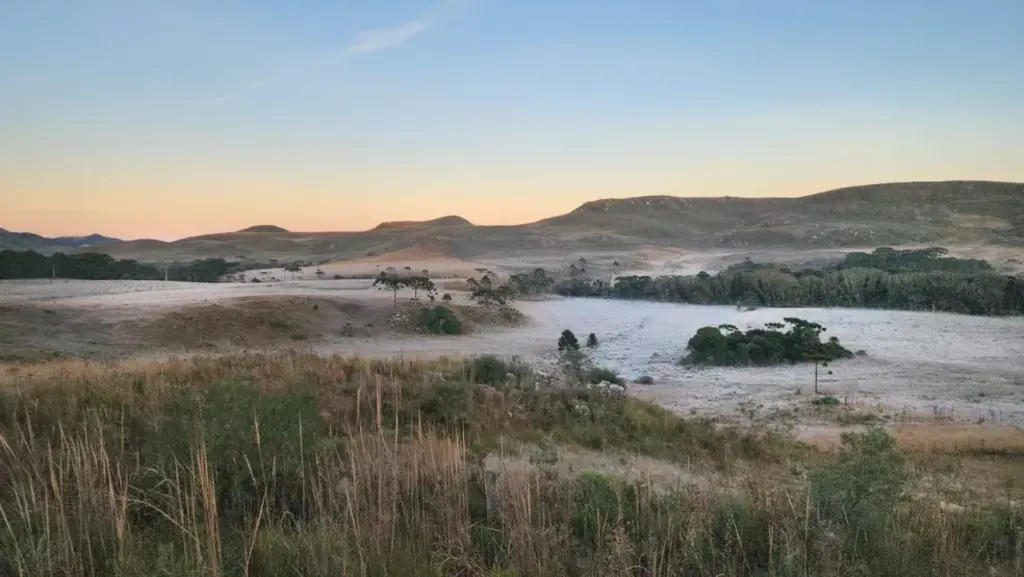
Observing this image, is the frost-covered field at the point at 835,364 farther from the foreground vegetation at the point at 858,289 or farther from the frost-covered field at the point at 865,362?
the foreground vegetation at the point at 858,289

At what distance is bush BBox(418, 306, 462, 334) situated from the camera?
2669 centimetres

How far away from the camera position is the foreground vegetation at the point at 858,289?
3025cm

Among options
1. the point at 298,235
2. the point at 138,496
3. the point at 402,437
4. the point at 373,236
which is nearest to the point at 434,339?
the point at 402,437

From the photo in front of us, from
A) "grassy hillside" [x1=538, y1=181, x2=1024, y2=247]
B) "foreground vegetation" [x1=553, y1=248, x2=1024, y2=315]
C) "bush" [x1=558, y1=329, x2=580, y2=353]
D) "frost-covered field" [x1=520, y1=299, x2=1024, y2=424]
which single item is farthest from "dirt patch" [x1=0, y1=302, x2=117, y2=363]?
"grassy hillside" [x1=538, y1=181, x2=1024, y2=247]

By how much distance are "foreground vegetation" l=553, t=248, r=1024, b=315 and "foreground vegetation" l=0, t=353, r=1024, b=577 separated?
96.3 feet

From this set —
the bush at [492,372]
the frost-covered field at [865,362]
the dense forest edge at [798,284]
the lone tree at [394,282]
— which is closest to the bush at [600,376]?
the frost-covered field at [865,362]

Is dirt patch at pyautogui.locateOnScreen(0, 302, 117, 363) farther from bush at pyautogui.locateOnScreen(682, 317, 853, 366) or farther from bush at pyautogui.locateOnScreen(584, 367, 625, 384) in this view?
bush at pyautogui.locateOnScreen(682, 317, 853, 366)

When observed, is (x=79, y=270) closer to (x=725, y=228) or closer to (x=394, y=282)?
(x=394, y=282)

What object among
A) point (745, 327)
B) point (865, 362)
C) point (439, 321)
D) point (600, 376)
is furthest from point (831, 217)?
point (600, 376)

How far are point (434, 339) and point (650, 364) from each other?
27.9 ft

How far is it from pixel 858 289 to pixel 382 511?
35.6 m

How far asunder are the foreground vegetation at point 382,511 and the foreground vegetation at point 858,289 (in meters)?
29.4

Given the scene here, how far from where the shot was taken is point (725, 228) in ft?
366

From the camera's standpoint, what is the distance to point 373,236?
117m
